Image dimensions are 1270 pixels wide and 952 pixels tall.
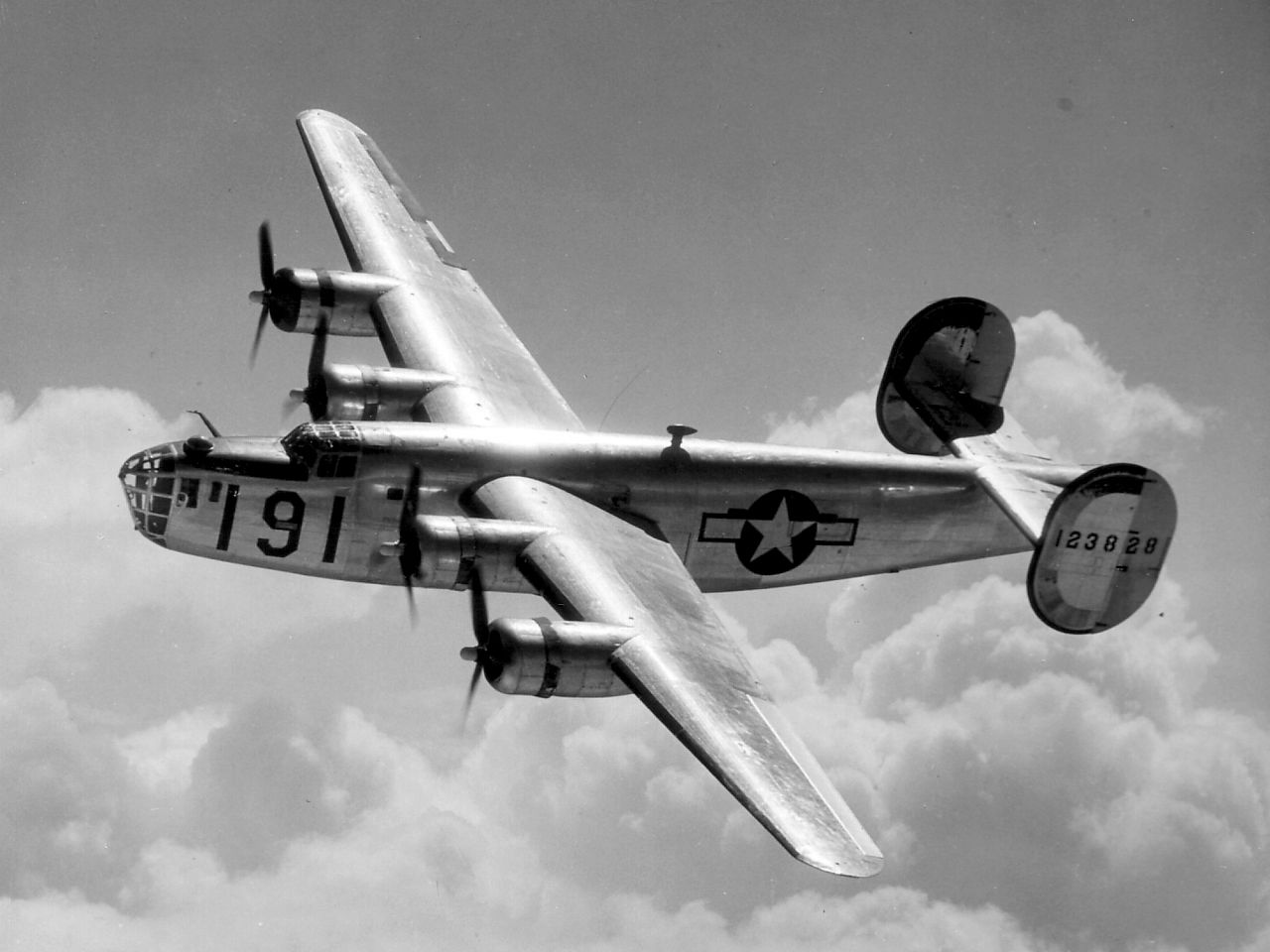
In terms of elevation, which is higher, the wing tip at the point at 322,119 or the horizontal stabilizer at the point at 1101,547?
the wing tip at the point at 322,119

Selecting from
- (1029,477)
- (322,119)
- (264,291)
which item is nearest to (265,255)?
(264,291)

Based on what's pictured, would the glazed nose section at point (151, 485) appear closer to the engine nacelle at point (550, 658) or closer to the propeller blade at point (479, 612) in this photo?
the propeller blade at point (479, 612)

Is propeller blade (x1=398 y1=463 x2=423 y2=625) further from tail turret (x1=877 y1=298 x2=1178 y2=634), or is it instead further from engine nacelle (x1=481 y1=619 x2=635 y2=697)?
tail turret (x1=877 y1=298 x2=1178 y2=634)

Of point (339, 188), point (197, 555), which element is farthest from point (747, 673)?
point (339, 188)

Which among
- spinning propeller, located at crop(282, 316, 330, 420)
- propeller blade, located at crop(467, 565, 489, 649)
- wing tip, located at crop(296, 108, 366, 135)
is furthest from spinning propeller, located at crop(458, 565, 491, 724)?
wing tip, located at crop(296, 108, 366, 135)

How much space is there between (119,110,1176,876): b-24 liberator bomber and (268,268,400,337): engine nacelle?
5 centimetres

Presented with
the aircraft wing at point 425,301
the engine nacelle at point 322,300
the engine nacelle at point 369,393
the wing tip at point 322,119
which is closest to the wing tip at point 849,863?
the aircraft wing at point 425,301

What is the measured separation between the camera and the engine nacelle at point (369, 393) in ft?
93.3

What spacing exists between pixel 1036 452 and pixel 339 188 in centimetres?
1688

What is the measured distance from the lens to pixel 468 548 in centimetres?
2419

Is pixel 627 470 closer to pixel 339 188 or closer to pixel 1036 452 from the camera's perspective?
pixel 1036 452

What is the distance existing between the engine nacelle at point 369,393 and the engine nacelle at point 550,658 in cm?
826

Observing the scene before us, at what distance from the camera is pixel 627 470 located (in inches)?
1101

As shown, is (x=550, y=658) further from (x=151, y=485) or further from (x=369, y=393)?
(x=369, y=393)
